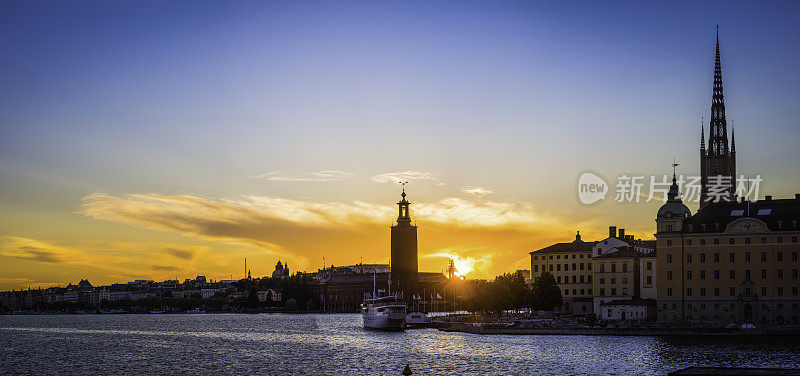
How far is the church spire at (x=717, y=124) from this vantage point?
576 ft

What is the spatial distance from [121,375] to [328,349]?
31685 millimetres

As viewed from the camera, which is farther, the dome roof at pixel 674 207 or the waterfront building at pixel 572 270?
the waterfront building at pixel 572 270

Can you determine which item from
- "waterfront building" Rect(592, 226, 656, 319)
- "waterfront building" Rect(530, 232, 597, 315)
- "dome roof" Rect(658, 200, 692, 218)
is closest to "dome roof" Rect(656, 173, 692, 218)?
"dome roof" Rect(658, 200, 692, 218)

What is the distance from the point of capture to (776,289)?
114 meters

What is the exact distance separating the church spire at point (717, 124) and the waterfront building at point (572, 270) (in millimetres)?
32128

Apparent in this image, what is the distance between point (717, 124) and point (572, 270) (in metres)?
42.2

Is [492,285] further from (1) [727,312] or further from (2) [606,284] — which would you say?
(1) [727,312]

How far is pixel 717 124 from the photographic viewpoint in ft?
580

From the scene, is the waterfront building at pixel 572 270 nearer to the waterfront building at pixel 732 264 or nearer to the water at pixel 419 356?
the waterfront building at pixel 732 264

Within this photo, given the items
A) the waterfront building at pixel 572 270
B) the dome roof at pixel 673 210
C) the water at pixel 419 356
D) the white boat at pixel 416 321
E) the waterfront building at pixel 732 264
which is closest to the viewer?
the water at pixel 419 356

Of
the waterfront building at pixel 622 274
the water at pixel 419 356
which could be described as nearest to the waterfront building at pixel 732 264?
the water at pixel 419 356

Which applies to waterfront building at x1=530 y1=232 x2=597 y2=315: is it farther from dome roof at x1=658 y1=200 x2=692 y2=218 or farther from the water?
the water

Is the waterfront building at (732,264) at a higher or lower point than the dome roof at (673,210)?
lower

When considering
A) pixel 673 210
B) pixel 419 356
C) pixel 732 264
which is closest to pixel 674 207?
pixel 673 210
